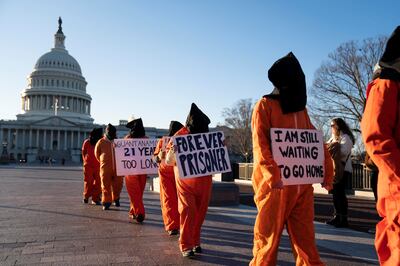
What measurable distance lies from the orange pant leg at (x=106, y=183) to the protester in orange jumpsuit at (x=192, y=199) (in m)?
4.27

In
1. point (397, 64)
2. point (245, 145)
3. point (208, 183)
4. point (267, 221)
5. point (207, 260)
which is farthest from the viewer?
point (245, 145)

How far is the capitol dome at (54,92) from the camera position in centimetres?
11694

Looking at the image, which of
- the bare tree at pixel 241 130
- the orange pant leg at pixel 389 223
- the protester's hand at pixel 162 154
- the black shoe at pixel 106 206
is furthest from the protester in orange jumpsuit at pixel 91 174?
the bare tree at pixel 241 130

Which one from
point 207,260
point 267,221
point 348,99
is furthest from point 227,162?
point 348,99

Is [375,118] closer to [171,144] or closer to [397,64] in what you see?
[397,64]

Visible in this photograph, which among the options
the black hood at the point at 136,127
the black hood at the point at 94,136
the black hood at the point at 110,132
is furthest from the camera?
the black hood at the point at 94,136

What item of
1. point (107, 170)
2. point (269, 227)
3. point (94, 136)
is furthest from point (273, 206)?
point (94, 136)

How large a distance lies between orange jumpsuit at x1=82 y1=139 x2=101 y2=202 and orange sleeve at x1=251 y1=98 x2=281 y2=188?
8880mm

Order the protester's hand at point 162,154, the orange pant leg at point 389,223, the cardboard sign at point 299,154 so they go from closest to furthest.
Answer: the orange pant leg at point 389,223, the cardboard sign at point 299,154, the protester's hand at point 162,154

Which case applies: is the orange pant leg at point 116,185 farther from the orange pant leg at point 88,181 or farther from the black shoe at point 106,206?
the orange pant leg at point 88,181

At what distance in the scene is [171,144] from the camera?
6.50 m

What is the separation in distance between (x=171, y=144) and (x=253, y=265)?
2.99 m

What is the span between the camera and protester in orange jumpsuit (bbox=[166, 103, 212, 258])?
18.6ft

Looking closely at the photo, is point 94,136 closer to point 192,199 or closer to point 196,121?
point 196,121
